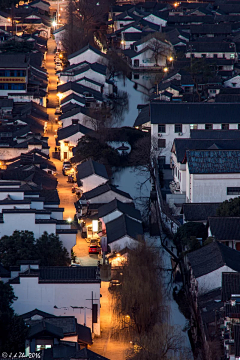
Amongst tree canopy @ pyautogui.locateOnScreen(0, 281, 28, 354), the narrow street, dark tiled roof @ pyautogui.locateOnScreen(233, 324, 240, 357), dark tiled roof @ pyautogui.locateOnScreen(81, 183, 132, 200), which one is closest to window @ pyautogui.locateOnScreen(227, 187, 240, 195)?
dark tiled roof @ pyautogui.locateOnScreen(81, 183, 132, 200)

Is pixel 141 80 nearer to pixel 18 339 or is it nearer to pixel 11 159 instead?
pixel 11 159

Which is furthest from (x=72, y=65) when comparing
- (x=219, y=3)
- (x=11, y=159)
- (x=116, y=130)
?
(x=219, y=3)

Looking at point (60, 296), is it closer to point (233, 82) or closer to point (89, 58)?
point (233, 82)

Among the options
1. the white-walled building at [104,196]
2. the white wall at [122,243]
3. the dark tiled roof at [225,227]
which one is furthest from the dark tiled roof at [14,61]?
the dark tiled roof at [225,227]

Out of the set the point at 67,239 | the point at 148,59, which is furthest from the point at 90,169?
the point at 148,59

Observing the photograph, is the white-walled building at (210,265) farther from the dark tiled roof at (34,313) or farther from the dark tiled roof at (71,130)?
the dark tiled roof at (71,130)
